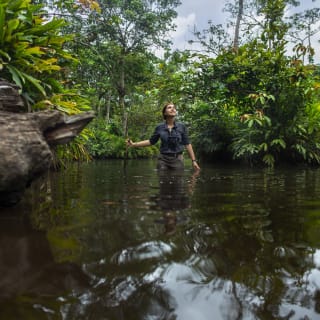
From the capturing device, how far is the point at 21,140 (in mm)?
2719

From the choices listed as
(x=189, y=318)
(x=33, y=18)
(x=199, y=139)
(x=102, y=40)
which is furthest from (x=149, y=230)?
(x=102, y=40)

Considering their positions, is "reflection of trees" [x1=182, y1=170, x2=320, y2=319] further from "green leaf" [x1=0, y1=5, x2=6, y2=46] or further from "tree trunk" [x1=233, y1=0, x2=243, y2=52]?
"tree trunk" [x1=233, y1=0, x2=243, y2=52]

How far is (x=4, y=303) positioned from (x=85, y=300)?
0.26m

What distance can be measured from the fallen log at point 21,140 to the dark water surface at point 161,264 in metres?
0.32

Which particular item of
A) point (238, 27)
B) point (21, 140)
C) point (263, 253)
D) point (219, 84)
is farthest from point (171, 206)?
point (238, 27)

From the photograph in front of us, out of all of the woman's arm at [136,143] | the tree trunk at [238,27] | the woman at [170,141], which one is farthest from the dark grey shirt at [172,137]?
the tree trunk at [238,27]

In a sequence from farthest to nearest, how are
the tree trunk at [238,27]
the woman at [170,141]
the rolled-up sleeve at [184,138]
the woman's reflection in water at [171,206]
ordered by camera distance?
the tree trunk at [238,27] → the rolled-up sleeve at [184,138] → the woman at [170,141] → the woman's reflection in water at [171,206]

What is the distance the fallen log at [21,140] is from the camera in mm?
2588

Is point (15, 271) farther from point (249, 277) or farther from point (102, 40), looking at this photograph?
point (102, 40)

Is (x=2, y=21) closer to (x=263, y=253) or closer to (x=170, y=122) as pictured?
(x=170, y=122)

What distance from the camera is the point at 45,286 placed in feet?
3.93

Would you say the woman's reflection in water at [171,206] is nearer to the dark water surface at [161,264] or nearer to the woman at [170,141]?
the dark water surface at [161,264]

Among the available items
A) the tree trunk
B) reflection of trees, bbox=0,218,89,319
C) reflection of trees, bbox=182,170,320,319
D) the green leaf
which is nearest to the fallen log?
reflection of trees, bbox=0,218,89,319

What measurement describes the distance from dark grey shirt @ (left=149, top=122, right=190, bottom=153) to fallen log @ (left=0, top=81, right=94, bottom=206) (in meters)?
2.94
